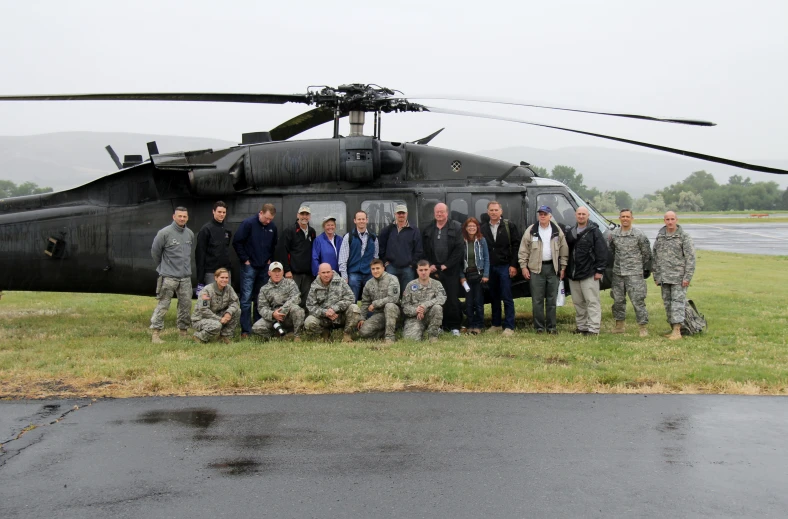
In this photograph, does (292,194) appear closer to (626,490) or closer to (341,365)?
(341,365)

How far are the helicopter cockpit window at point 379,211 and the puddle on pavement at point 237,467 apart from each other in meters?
6.16

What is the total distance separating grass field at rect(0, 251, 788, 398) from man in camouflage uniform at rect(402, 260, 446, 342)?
13.6 inches

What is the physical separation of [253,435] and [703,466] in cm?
353

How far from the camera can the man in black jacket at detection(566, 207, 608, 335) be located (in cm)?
1038

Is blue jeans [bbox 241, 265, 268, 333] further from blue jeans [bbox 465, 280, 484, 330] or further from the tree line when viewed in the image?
the tree line

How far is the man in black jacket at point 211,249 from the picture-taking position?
10234 millimetres

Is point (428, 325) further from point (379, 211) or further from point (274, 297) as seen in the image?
point (274, 297)

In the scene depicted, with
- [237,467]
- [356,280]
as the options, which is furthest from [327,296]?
[237,467]

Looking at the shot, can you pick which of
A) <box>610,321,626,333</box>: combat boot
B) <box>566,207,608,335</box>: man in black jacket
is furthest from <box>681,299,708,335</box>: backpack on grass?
<box>566,207,608,335</box>: man in black jacket

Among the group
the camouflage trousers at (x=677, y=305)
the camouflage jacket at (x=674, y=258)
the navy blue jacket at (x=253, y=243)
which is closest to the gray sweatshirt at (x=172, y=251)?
the navy blue jacket at (x=253, y=243)

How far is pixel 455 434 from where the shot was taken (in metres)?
6.00

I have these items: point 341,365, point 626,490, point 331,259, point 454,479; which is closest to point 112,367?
point 341,365

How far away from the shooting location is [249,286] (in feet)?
34.6

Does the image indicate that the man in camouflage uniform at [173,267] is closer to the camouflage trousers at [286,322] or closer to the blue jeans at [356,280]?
the camouflage trousers at [286,322]
